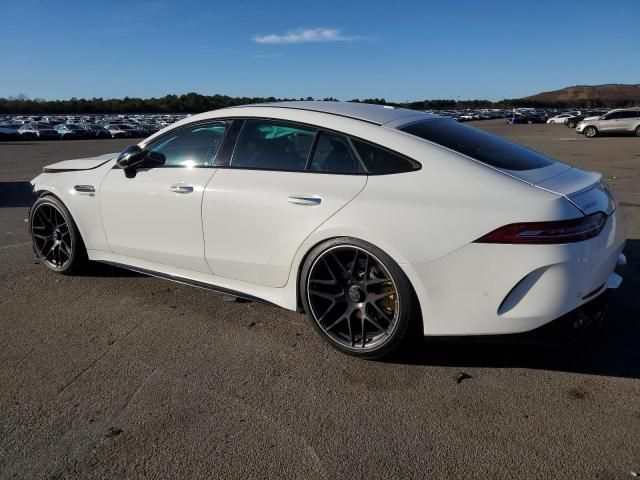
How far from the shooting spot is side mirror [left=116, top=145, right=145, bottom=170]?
4.20m

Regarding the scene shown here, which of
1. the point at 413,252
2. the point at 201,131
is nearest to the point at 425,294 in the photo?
the point at 413,252

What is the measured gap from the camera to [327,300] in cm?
342

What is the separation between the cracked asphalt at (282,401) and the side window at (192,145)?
1.10 meters

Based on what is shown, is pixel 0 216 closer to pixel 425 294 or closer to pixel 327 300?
pixel 327 300

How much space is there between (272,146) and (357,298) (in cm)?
120

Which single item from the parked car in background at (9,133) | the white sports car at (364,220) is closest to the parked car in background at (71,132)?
the parked car in background at (9,133)

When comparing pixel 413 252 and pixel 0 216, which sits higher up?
pixel 413 252

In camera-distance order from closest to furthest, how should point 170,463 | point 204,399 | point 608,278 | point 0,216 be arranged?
point 170,463 < point 204,399 < point 608,278 < point 0,216

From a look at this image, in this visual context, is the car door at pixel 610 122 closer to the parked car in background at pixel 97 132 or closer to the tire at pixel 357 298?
the tire at pixel 357 298

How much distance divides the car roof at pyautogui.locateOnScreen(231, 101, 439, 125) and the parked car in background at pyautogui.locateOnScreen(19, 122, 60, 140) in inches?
1937

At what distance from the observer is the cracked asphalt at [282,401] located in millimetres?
2398

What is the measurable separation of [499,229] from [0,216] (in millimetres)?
7703

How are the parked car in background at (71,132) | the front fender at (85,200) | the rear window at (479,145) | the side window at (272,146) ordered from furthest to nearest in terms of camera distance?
1. the parked car in background at (71,132)
2. the front fender at (85,200)
3. the side window at (272,146)
4. the rear window at (479,145)

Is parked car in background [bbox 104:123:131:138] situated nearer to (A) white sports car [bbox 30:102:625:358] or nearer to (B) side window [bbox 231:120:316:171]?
(A) white sports car [bbox 30:102:625:358]
